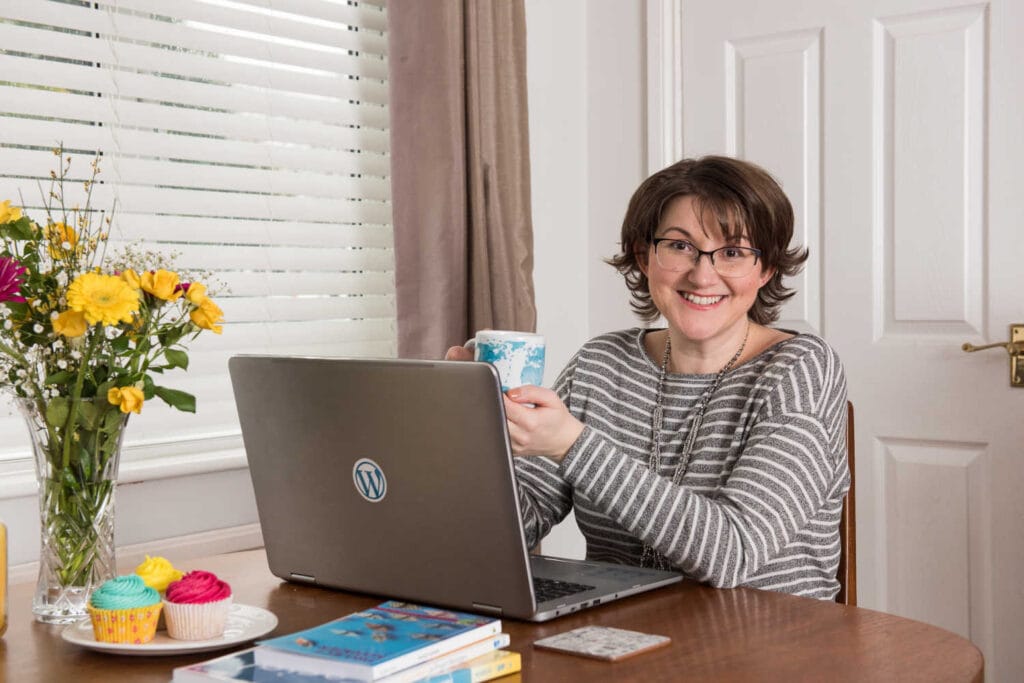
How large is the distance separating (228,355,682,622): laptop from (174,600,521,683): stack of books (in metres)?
0.12

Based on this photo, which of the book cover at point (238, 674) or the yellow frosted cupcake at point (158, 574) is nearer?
the book cover at point (238, 674)

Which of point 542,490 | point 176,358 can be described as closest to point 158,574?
point 176,358

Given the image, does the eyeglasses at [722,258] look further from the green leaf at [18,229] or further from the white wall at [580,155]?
the white wall at [580,155]

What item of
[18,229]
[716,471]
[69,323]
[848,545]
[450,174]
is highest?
[450,174]

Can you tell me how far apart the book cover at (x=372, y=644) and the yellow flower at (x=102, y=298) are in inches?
15.1

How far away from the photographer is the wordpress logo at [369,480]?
4.00 feet

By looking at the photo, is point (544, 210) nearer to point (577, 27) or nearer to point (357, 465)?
point (577, 27)

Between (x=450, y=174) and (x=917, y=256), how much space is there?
41.7 inches

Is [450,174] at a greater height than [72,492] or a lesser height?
greater

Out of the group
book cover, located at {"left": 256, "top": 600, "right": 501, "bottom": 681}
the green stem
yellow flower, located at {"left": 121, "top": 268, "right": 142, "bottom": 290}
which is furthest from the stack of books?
yellow flower, located at {"left": 121, "top": 268, "right": 142, "bottom": 290}

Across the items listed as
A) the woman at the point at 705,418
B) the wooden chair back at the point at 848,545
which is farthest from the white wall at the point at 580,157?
the wooden chair back at the point at 848,545

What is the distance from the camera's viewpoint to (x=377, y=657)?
948mm

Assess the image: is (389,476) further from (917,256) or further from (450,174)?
(917,256)

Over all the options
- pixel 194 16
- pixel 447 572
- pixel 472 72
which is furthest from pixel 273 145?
pixel 447 572
